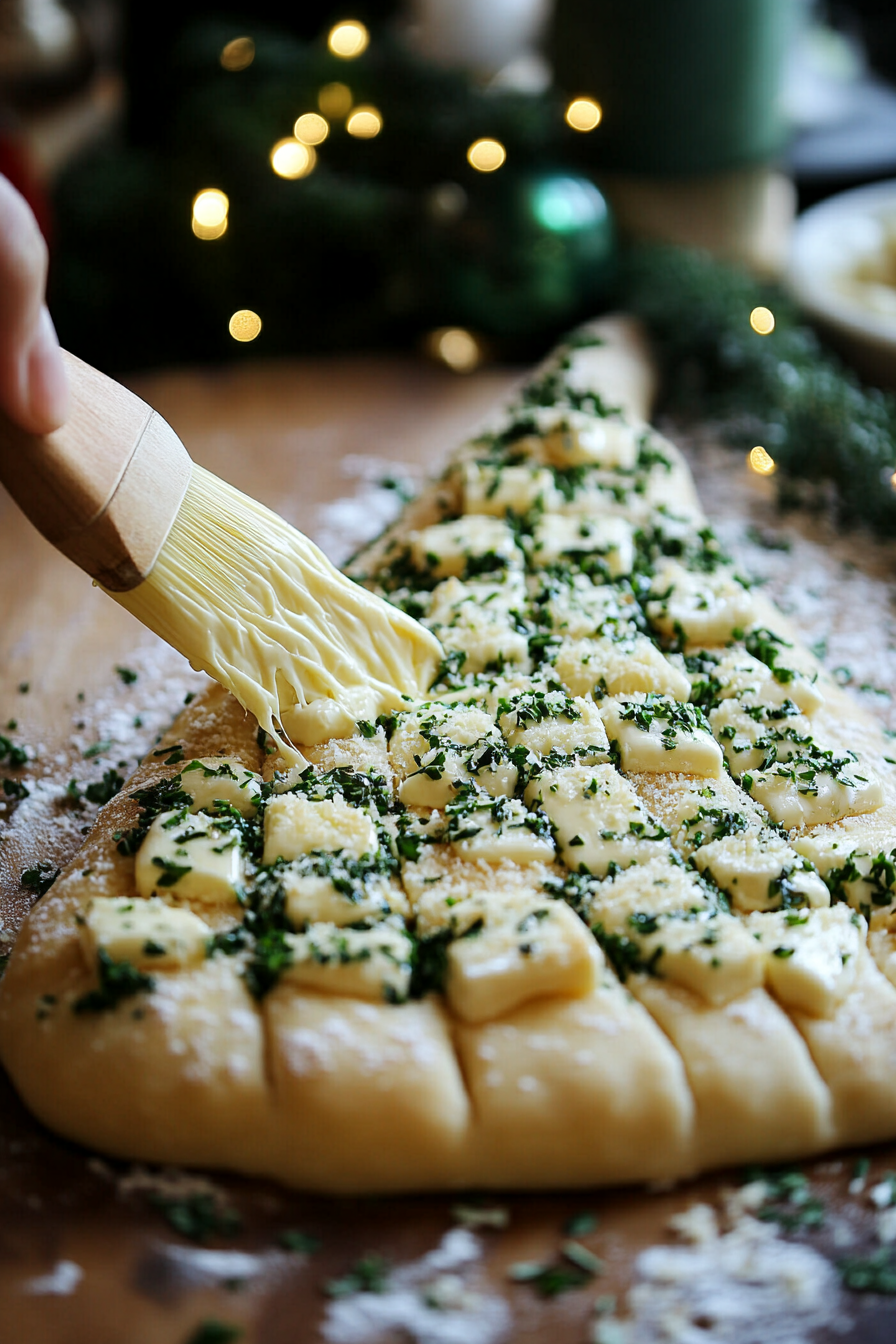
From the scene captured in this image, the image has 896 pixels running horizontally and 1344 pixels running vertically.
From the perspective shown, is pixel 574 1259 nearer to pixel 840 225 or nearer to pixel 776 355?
pixel 776 355

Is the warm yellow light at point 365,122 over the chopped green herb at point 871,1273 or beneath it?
over

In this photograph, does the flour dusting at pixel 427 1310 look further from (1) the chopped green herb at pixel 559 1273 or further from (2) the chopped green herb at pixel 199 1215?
(2) the chopped green herb at pixel 199 1215

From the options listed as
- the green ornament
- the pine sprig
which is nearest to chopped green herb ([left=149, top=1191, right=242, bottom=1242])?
the pine sprig

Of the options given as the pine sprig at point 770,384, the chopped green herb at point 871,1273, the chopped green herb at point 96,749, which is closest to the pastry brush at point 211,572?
the chopped green herb at point 96,749

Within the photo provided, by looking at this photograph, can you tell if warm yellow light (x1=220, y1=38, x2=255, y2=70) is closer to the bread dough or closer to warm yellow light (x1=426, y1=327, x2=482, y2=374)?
warm yellow light (x1=426, y1=327, x2=482, y2=374)

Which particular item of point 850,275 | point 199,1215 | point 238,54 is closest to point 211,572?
point 199,1215
